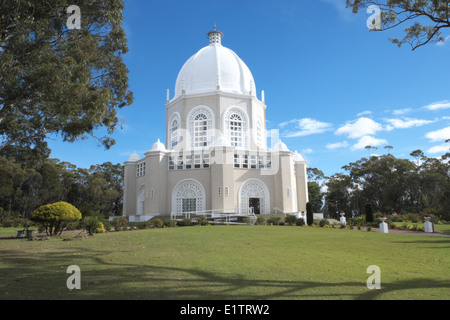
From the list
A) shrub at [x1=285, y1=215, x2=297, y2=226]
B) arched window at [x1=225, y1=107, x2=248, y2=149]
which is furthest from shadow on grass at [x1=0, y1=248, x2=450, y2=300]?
arched window at [x1=225, y1=107, x2=248, y2=149]

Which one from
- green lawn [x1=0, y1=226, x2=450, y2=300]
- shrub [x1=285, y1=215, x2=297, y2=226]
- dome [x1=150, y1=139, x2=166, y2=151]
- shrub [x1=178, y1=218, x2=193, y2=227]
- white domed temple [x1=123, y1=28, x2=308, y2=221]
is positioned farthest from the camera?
dome [x1=150, y1=139, x2=166, y2=151]

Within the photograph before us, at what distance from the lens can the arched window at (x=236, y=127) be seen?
3262cm

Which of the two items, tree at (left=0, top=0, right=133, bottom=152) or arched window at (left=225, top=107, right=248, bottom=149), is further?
arched window at (left=225, top=107, right=248, bottom=149)

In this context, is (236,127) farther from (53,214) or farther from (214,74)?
(53,214)

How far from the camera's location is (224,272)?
6918 mm

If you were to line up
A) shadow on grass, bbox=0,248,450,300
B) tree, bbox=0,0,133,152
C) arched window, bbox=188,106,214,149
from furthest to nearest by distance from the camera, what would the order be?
Result: arched window, bbox=188,106,214,149 < tree, bbox=0,0,133,152 < shadow on grass, bbox=0,248,450,300

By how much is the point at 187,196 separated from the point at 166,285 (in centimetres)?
2339

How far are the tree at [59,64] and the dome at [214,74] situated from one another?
780 inches

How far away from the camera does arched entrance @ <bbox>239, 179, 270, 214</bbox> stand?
2881 centimetres

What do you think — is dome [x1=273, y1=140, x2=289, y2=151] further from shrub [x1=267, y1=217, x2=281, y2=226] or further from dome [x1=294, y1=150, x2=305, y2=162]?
shrub [x1=267, y1=217, x2=281, y2=226]

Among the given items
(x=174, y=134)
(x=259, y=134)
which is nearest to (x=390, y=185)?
(x=259, y=134)
